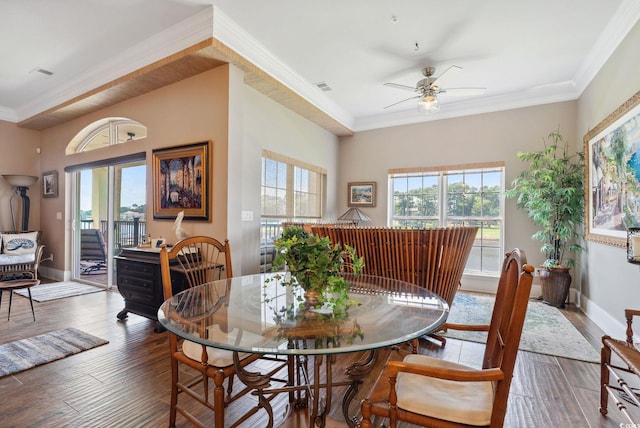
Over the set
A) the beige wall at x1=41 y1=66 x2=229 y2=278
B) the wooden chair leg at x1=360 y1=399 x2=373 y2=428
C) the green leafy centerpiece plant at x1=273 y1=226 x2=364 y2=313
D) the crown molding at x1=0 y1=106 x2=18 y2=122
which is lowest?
the wooden chair leg at x1=360 y1=399 x2=373 y2=428

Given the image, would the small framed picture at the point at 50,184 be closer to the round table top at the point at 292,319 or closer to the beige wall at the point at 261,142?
the beige wall at the point at 261,142

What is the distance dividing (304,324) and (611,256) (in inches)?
139

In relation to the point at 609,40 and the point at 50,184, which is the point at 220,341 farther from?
the point at 50,184

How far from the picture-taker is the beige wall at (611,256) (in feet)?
8.93

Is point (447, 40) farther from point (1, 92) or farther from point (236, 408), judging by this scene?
point (1, 92)

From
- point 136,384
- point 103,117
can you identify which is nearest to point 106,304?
point 136,384

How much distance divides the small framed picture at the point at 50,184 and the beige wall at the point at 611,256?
313 inches

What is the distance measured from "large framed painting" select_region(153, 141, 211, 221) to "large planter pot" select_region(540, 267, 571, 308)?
14.5ft

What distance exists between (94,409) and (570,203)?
5.23m

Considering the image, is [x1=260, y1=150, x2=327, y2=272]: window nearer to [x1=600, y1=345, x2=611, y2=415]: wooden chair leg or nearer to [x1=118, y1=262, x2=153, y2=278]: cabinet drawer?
[x1=118, y1=262, x2=153, y2=278]: cabinet drawer

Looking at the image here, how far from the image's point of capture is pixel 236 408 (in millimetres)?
1862

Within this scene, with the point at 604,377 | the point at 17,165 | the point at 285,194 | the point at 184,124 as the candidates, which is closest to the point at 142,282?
the point at 184,124

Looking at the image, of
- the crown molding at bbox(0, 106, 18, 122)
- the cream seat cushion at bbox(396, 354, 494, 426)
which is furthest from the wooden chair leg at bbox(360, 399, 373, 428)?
the crown molding at bbox(0, 106, 18, 122)

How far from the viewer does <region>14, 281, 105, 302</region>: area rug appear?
4332mm
